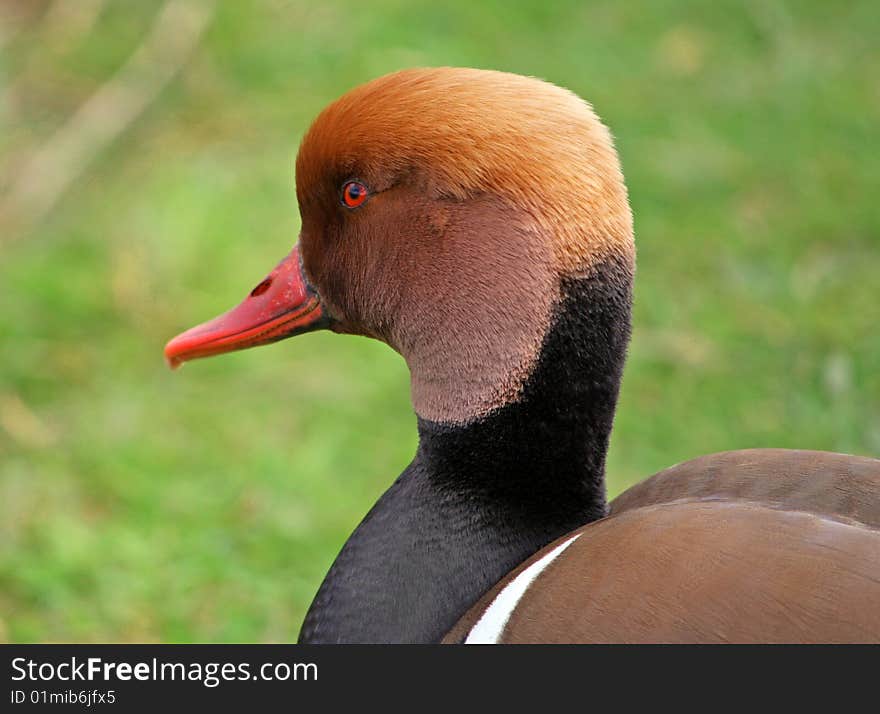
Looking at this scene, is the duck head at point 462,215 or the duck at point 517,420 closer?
the duck at point 517,420

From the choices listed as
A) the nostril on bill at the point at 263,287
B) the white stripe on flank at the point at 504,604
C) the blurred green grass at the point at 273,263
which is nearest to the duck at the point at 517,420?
the white stripe on flank at the point at 504,604

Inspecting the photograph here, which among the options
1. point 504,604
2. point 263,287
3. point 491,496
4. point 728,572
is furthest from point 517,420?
point 263,287

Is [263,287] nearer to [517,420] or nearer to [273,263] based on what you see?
[517,420]

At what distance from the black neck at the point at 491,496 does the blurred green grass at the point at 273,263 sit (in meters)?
0.82

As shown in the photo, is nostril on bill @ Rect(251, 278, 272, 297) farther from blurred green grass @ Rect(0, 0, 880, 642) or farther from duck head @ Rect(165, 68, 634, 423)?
blurred green grass @ Rect(0, 0, 880, 642)

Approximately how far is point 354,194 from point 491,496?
1.40 ft

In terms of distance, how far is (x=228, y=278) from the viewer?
3.21 m

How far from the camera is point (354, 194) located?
1.60 metres

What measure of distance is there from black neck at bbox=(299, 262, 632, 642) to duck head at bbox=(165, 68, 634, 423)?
32 mm

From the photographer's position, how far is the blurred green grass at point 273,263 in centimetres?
253

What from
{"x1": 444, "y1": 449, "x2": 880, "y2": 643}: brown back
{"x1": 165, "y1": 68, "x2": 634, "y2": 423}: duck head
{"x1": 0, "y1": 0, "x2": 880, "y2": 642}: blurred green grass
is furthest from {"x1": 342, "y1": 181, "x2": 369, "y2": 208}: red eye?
{"x1": 0, "y1": 0, "x2": 880, "y2": 642}: blurred green grass

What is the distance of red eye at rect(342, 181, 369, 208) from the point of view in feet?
5.21

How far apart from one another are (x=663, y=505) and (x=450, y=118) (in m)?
0.53

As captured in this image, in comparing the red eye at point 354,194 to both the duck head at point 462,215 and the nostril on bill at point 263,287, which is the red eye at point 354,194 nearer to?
the duck head at point 462,215
